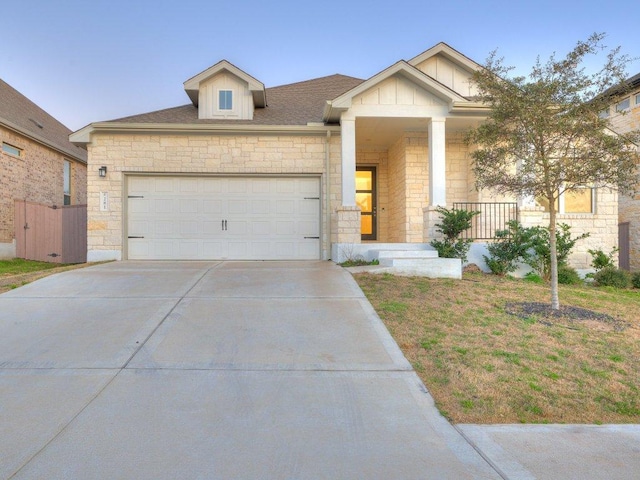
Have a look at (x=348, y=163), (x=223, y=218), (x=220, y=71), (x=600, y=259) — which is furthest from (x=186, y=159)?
(x=600, y=259)

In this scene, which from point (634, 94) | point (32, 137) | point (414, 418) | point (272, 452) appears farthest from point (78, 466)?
point (634, 94)

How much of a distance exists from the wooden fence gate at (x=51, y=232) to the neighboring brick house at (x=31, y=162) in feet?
0.96

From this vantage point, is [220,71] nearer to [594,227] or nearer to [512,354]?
[512,354]

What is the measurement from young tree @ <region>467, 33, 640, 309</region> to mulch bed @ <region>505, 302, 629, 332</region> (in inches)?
9.6

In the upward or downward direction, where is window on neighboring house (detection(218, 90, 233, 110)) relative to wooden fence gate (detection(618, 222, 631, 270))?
upward

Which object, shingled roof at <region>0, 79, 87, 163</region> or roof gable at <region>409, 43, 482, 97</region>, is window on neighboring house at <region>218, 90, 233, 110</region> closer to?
roof gable at <region>409, 43, 482, 97</region>

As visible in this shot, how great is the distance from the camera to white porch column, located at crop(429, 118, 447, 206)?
32.5 feet

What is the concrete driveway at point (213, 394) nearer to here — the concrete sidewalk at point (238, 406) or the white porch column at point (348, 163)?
the concrete sidewalk at point (238, 406)

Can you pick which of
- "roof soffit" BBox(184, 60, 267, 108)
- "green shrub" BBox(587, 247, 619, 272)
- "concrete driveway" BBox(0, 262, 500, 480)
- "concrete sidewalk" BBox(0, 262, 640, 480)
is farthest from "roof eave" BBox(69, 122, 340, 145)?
"green shrub" BBox(587, 247, 619, 272)

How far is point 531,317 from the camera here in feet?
18.3

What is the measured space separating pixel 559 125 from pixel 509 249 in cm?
430

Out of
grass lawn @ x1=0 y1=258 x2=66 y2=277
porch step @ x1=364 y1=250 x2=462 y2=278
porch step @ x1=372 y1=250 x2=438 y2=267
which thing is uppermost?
porch step @ x1=372 y1=250 x2=438 y2=267

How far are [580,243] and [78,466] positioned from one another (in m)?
12.0

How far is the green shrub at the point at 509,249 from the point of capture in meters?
9.21
